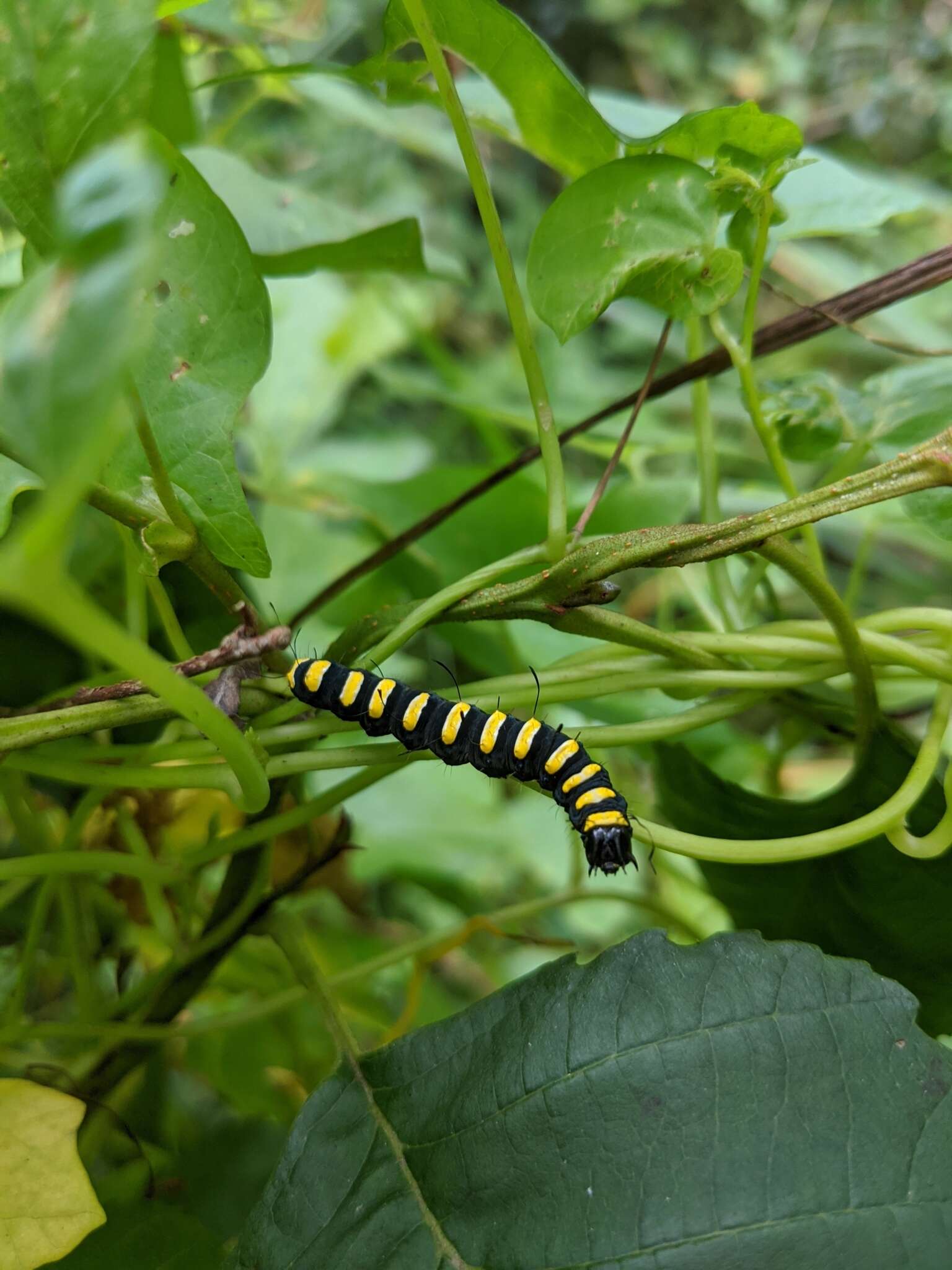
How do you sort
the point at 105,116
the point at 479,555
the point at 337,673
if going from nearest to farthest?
the point at 105,116 → the point at 337,673 → the point at 479,555

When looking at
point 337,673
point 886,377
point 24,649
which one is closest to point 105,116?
point 337,673

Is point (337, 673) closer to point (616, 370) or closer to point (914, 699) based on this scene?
point (914, 699)

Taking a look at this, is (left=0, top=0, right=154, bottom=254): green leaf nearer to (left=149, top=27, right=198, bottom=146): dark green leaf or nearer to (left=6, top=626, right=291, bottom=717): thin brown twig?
(left=6, top=626, right=291, bottom=717): thin brown twig

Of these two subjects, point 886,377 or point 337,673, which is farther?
point 886,377

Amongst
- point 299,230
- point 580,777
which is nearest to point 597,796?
point 580,777

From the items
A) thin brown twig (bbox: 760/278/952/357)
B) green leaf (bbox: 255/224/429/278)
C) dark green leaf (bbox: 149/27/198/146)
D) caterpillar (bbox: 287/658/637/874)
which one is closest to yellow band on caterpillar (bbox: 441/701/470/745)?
caterpillar (bbox: 287/658/637/874)

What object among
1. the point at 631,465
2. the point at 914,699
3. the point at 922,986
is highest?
the point at 631,465

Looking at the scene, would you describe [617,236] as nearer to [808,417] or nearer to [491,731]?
[808,417]

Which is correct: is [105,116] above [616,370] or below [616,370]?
below
